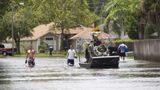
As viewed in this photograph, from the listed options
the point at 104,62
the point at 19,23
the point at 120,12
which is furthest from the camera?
the point at 19,23

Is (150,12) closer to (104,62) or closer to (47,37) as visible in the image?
(104,62)

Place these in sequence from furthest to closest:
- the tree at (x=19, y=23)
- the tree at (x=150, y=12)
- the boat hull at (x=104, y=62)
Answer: the tree at (x=19, y=23)
the tree at (x=150, y=12)
the boat hull at (x=104, y=62)

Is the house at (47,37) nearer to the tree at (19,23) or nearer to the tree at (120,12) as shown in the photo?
the tree at (19,23)

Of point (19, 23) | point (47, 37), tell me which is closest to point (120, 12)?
point (19, 23)

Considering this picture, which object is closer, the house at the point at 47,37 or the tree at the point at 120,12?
the tree at the point at 120,12

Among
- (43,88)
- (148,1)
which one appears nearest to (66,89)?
(43,88)

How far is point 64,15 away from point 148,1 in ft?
119

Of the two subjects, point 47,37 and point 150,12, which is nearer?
point 150,12

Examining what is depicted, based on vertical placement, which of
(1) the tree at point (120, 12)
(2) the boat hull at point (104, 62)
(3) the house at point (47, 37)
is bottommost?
(2) the boat hull at point (104, 62)

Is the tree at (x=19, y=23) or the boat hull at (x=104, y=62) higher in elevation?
the tree at (x=19, y=23)

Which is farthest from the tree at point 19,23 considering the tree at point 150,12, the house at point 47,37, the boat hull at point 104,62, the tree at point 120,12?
the boat hull at point 104,62

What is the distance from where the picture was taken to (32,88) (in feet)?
65.0

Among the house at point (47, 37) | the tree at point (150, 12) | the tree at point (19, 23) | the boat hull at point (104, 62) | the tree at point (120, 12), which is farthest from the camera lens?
the house at point (47, 37)

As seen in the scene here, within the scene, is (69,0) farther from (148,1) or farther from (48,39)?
(148,1)
